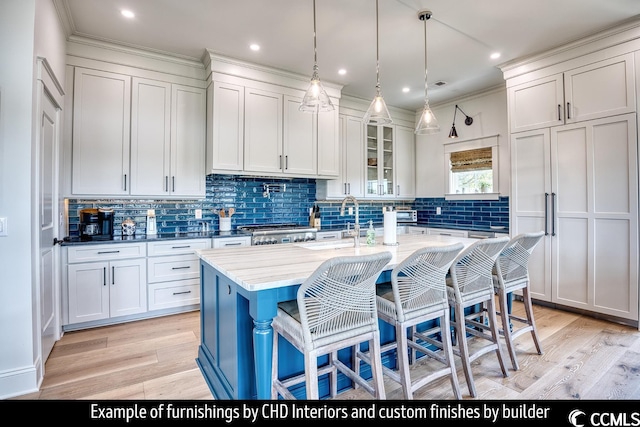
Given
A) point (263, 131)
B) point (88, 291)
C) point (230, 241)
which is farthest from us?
point (263, 131)

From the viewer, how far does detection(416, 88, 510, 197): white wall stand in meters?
4.45

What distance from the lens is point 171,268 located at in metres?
3.35

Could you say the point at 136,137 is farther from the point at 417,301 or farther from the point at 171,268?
the point at 417,301

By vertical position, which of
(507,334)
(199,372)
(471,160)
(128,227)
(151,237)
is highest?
(471,160)

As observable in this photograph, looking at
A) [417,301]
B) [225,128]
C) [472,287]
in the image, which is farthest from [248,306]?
[225,128]

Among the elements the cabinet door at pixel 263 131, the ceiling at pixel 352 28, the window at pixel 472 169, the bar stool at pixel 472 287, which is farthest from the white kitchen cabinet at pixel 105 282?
the window at pixel 472 169

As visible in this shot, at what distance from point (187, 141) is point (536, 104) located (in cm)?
400

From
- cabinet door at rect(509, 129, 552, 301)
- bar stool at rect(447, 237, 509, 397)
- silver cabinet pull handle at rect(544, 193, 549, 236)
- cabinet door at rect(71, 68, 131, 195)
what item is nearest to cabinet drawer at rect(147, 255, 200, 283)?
cabinet door at rect(71, 68, 131, 195)

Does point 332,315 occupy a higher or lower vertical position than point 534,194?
lower
